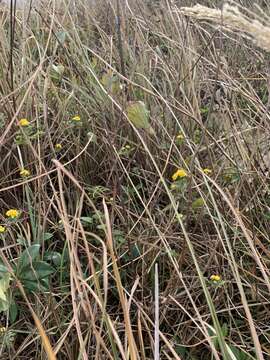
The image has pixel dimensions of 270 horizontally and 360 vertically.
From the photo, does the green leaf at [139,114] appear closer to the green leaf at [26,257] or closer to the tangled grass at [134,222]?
the tangled grass at [134,222]

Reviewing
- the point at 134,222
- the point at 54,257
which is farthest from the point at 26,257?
the point at 134,222

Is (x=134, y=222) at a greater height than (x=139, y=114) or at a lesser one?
lesser

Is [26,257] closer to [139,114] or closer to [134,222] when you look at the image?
[134,222]

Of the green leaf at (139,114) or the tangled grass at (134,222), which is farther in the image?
the green leaf at (139,114)

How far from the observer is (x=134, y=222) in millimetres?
1172

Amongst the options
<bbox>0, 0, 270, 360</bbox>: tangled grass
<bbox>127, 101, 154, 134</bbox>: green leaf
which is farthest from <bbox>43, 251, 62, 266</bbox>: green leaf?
<bbox>127, 101, 154, 134</bbox>: green leaf

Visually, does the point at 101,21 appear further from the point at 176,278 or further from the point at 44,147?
the point at 176,278

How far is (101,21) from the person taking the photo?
2.27 meters

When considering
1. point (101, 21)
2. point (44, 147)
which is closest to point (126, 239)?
point (44, 147)

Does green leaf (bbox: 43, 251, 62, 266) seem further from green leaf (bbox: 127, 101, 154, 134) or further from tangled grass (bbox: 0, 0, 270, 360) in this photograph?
green leaf (bbox: 127, 101, 154, 134)

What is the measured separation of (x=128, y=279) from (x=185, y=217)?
160mm

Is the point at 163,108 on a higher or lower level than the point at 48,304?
higher

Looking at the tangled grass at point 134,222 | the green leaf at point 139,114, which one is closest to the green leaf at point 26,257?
the tangled grass at point 134,222

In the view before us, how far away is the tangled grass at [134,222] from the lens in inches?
34.2
